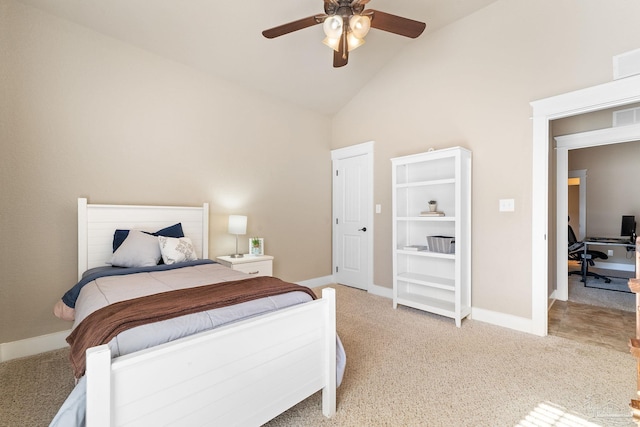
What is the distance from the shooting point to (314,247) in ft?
14.7

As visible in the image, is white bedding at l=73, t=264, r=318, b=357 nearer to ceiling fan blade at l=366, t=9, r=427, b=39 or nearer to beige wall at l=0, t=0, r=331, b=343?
beige wall at l=0, t=0, r=331, b=343

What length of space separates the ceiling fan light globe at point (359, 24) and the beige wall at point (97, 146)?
203cm

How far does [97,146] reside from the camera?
8.85 feet

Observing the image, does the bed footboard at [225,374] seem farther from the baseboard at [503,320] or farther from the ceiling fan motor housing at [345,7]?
the baseboard at [503,320]

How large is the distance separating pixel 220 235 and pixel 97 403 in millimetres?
2667

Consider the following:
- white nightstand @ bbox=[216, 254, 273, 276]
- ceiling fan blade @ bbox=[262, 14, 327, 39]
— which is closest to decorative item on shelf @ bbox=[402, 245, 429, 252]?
white nightstand @ bbox=[216, 254, 273, 276]

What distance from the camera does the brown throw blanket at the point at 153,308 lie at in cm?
120

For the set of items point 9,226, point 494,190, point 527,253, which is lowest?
point 527,253

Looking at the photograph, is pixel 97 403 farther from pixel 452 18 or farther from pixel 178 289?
pixel 452 18

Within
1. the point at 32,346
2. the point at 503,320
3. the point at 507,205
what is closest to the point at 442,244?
the point at 507,205

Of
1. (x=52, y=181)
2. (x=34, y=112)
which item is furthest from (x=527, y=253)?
(x=34, y=112)

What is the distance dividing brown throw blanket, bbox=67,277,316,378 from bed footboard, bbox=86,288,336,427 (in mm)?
201

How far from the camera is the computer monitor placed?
17.1 ft

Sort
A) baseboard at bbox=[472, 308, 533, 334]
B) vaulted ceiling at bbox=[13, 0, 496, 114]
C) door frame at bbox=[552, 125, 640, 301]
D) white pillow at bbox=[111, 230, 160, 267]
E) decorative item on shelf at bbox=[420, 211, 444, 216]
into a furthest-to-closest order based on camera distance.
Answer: door frame at bbox=[552, 125, 640, 301] < decorative item on shelf at bbox=[420, 211, 444, 216] < baseboard at bbox=[472, 308, 533, 334] < vaulted ceiling at bbox=[13, 0, 496, 114] < white pillow at bbox=[111, 230, 160, 267]
